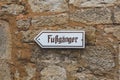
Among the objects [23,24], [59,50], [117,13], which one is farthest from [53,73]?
[117,13]

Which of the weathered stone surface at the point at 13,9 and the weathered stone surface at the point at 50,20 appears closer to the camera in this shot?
the weathered stone surface at the point at 50,20

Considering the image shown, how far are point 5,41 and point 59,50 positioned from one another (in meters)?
0.50

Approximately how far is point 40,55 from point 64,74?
0.27m

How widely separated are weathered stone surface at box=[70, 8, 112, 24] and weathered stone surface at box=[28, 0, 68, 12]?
0.11 meters

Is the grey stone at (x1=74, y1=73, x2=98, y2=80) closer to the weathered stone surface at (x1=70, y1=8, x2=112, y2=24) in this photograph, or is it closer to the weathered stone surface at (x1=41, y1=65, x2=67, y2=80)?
the weathered stone surface at (x1=41, y1=65, x2=67, y2=80)

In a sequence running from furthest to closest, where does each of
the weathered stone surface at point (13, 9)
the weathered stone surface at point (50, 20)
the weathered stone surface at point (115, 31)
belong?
the weathered stone surface at point (13, 9) → the weathered stone surface at point (50, 20) → the weathered stone surface at point (115, 31)

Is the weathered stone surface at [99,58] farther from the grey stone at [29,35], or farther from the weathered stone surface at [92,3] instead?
the grey stone at [29,35]

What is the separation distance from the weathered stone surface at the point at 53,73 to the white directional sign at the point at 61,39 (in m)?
0.19

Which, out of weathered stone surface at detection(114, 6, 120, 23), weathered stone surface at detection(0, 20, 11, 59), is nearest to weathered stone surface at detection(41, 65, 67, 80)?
weathered stone surface at detection(0, 20, 11, 59)

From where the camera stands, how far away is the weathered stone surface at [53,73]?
2879 mm

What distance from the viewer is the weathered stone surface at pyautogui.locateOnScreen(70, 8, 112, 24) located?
2.81 meters

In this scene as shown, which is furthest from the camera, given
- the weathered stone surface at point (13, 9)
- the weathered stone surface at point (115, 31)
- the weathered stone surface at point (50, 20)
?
the weathered stone surface at point (13, 9)

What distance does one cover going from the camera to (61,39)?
9.36 feet

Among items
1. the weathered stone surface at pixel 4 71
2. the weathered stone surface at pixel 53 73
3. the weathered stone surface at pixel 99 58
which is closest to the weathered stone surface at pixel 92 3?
the weathered stone surface at pixel 99 58
